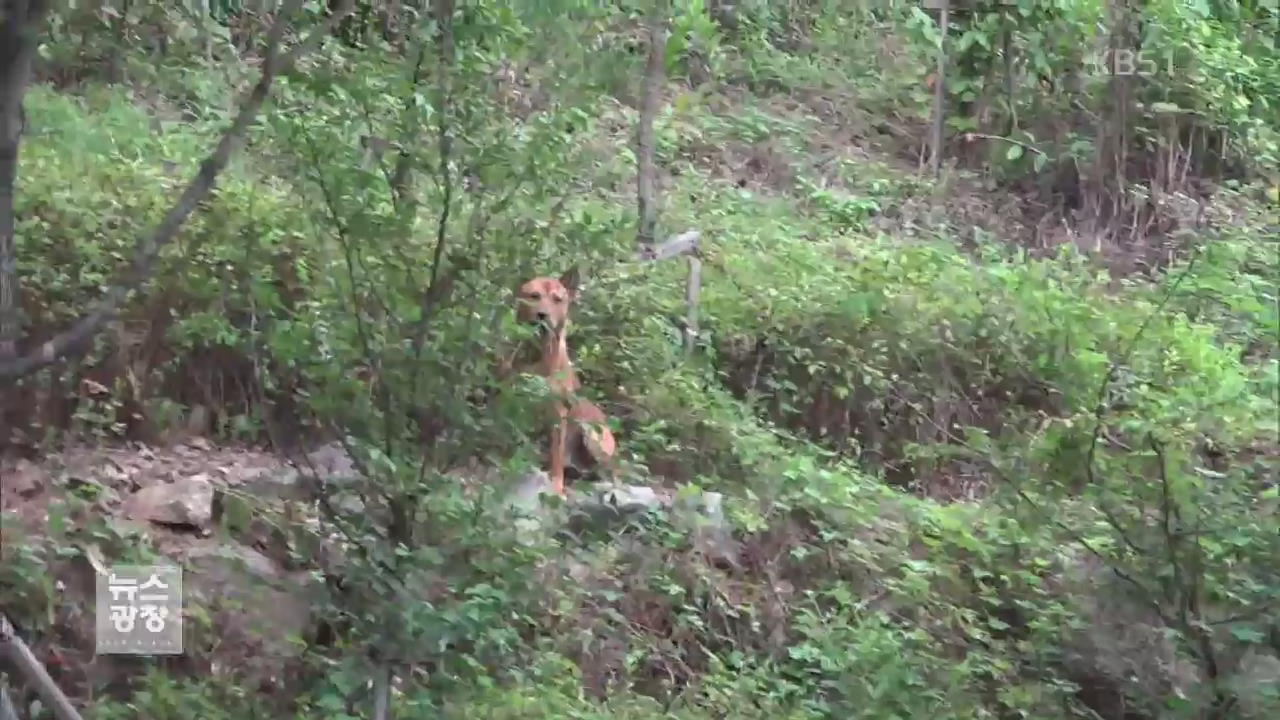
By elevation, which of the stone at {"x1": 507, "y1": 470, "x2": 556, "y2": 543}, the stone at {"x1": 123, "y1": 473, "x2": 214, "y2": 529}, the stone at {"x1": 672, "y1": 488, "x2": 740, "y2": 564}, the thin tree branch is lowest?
the stone at {"x1": 672, "y1": 488, "x2": 740, "y2": 564}

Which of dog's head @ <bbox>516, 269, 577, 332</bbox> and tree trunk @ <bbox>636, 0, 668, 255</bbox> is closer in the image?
dog's head @ <bbox>516, 269, 577, 332</bbox>

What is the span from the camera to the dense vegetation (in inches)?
130

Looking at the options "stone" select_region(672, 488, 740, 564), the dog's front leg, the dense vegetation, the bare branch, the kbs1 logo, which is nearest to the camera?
the dense vegetation

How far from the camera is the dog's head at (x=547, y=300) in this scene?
11.8 feet

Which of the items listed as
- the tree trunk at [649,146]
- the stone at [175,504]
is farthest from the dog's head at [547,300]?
the tree trunk at [649,146]

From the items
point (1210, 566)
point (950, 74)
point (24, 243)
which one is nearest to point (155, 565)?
point (24, 243)

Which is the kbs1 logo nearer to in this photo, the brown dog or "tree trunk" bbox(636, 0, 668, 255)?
"tree trunk" bbox(636, 0, 668, 255)

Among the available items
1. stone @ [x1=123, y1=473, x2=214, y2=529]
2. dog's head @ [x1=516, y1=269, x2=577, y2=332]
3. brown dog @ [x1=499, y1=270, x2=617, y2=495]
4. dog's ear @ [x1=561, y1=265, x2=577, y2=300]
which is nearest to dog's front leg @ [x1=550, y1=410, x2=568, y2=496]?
brown dog @ [x1=499, y1=270, x2=617, y2=495]

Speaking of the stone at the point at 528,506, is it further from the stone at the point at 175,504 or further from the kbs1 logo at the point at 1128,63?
the kbs1 logo at the point at 1128,63

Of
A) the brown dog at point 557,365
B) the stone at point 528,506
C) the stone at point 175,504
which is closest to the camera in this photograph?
the stone at point 528,506

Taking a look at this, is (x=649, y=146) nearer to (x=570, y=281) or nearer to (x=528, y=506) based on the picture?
(x=570, y=281)

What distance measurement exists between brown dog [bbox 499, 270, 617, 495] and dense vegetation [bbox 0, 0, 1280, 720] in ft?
0.35

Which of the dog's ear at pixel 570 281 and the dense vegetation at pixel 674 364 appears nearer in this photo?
the dense vegetation at pixel 674 364

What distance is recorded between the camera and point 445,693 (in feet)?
11.1
